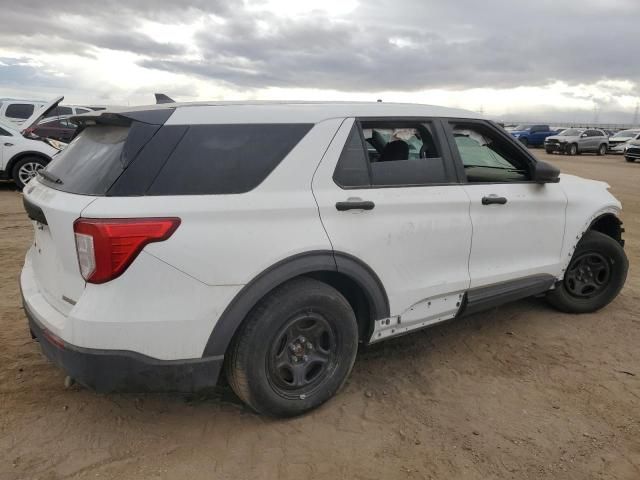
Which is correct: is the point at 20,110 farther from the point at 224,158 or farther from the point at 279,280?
the point at 279,280

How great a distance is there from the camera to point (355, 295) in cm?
302

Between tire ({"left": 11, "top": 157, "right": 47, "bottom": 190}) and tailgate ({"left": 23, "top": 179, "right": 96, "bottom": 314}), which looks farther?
tire ({"left": 11, "top": 157, "right": 47, "bottom": 190})

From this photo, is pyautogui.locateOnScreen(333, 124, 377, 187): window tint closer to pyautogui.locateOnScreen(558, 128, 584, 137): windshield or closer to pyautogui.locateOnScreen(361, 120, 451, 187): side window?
pyautogui.locateOnScreen(361, 120, 451, 187): side window

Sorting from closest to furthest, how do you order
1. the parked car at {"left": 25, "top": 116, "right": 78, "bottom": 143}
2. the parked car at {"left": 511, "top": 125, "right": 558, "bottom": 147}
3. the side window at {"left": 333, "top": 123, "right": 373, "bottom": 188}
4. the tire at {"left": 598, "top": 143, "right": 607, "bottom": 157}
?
the side window at {"left": 333, "top": 123, "right": 373, "bottom": 188}
the parked car at {"left": 25, "top": 116, "right": 78, "bottom": 143}
the tire at {"left": 598, "top": 143, "right": 607, "bottom": 157}
the parked car at {"left": 511, "top": 125, "right": 558, "bottom": 147}

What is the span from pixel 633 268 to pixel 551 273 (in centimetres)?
273

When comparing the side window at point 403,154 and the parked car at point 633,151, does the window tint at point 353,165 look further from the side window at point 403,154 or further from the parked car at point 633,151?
the parked car at point 633,151

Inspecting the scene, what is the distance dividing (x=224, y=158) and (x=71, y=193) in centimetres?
74

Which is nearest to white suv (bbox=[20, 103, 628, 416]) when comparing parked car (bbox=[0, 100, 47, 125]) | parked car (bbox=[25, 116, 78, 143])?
parked car (bbox=[25, 116, 78, 143])

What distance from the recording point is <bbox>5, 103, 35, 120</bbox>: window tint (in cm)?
1569

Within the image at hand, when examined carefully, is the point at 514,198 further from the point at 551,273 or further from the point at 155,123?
the point at 155,123

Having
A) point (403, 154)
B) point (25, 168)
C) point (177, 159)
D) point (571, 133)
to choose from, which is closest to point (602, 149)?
point (571, 133)


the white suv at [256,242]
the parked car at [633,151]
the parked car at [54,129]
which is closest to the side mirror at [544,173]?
the white suv at [256,242]

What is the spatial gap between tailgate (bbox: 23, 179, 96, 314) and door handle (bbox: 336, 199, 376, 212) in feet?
3.95

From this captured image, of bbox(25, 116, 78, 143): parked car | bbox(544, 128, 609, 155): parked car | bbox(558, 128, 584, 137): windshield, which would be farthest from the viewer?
bbox(558, 128, 584, 137): windshield
